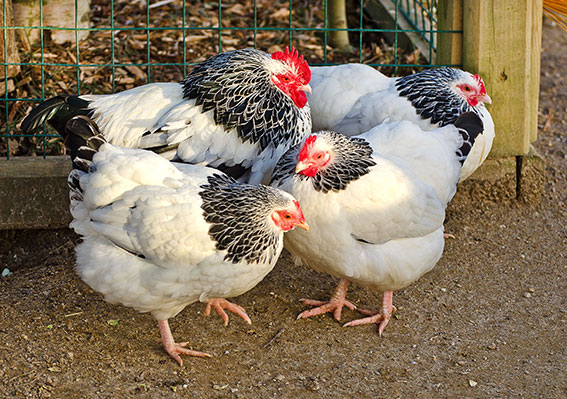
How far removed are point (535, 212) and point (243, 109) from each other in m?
2.34

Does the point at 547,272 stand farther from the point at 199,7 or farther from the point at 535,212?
the point at 199,7

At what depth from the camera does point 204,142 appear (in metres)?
4.13

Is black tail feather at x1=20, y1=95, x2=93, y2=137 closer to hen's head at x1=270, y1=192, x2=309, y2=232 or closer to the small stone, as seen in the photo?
hen's head at x1=270, y1=192, x2=309, y2=232

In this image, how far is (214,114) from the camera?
13.7ft

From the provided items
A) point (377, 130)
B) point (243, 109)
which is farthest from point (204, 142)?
point (377, 130)

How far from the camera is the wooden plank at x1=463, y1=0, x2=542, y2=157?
16.2 ft

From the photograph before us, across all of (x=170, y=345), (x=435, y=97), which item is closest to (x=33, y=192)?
(x=170, y=345)

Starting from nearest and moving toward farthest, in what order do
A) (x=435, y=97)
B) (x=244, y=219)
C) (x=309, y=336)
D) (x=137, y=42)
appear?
(x=244, y=219)
(x=309, y=336)
(x=435, y=97)
(x=137, y=42)

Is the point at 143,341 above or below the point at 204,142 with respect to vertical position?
below

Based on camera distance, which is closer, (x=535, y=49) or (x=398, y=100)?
(x=398, y=100)

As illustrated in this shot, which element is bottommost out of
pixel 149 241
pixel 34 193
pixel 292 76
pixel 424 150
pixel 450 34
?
pixel 34 193

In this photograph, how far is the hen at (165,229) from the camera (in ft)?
11.2

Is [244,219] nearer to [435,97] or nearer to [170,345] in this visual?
[170,345]

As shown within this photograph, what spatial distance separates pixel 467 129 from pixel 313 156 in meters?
1.10
